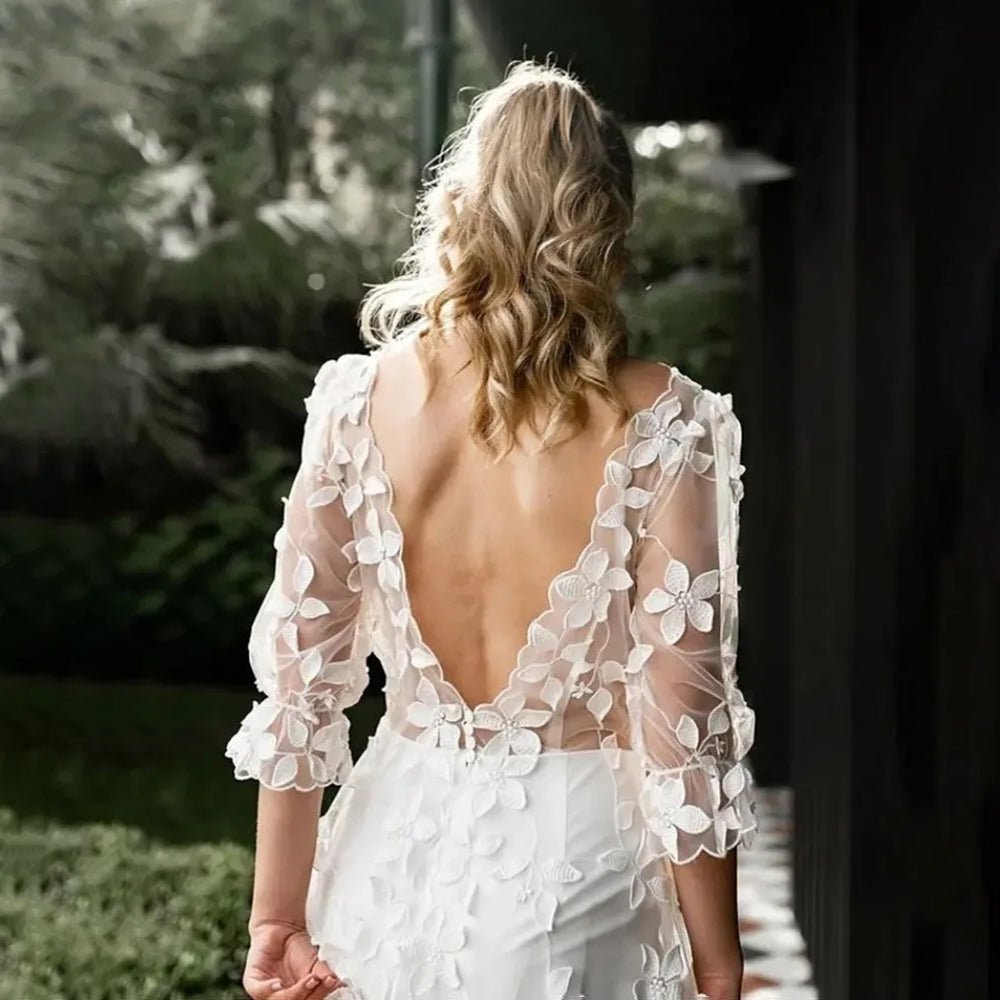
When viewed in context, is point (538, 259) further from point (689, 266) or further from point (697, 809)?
point (689, 266)

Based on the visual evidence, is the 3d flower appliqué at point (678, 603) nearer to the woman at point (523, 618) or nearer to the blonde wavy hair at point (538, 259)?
the woman at point (523, 618)

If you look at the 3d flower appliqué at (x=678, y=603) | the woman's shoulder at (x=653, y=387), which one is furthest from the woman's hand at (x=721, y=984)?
the woman's shoulder at (x=653, y=387)

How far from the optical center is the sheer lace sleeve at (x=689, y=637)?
59.6 inches

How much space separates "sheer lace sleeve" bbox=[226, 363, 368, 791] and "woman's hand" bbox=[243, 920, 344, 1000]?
14cm

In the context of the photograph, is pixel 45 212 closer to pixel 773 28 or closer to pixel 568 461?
pixel 773 28

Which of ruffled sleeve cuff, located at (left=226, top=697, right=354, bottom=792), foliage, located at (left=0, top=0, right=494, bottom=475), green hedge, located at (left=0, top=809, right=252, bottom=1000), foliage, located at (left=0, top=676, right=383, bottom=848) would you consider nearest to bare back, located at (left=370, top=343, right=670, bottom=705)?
ruffled sleeve cuff, located at (left=226, top=697, right=354, bottom=792)

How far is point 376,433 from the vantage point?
154 centimetres

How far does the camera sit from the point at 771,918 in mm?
4930

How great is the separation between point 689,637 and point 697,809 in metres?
0.17

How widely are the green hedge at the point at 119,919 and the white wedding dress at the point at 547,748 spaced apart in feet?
7.93

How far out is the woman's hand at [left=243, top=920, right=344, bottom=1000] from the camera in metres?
1.57

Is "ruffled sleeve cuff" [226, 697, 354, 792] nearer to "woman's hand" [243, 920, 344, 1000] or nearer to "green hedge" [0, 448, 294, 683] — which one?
"woman's hand" [243, 920, 344, 1000]

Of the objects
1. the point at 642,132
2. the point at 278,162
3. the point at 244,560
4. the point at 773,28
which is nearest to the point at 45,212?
the point at 278,162

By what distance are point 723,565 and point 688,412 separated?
157mm
